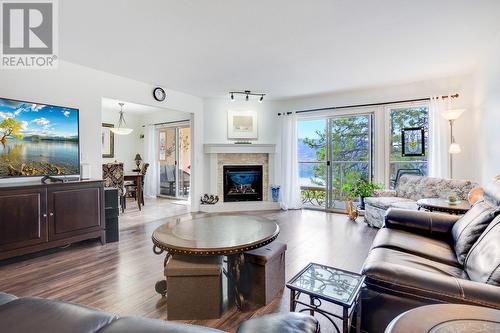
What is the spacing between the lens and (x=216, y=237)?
2.03 meters

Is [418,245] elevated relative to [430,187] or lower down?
lower down

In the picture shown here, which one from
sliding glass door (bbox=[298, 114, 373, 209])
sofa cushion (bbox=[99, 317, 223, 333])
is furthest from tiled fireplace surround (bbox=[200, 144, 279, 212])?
sofa cushion (bbox=[99, 317, 223, 333])

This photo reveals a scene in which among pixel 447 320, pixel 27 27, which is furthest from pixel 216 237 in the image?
pixel 27 27

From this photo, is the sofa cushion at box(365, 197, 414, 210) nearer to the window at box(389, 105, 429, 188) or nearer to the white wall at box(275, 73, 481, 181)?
the window at box(389, 105, 429, 188)

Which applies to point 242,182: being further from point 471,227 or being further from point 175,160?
point 471,227

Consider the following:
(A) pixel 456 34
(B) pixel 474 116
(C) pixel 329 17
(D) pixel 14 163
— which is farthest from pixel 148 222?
(B) pixel 474 116

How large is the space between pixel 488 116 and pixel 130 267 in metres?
4.70

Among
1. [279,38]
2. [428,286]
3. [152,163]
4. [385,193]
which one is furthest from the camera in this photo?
[152,163]

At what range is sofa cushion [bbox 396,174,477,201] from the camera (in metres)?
3.65

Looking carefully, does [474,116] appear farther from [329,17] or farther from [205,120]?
[205,120]

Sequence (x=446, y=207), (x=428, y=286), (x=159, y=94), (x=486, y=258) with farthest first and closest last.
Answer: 1. (x=159, y=94)
2. (x=446, y=207)
3. (x=486, y=258)
4. (x=428, y=286)

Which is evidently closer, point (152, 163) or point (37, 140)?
point (37, 140)

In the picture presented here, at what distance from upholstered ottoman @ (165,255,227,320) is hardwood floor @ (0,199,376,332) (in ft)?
0.25

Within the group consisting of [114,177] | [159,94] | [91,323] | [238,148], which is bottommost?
[91,323]
